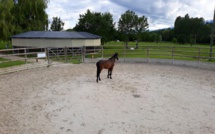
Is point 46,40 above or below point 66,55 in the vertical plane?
above

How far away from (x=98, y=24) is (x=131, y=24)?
5698 mm

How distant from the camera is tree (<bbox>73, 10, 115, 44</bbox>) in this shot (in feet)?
90.7

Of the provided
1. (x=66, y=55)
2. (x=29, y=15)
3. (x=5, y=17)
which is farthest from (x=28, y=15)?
(x=66, y=55)

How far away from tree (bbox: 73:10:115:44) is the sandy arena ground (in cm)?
2143

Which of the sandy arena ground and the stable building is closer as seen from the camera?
the sandy arena ground

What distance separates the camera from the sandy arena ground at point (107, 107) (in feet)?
11.2

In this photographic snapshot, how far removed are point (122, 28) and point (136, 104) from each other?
89.4ft

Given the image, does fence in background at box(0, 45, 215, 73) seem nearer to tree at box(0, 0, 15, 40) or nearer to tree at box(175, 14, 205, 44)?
tree at box(0, 0, 15, 40)

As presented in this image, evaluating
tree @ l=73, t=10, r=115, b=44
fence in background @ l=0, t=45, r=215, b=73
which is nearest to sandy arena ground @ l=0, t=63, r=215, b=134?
fence in background @ l=0, t=45, r=215, b=73

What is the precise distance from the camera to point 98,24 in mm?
28453

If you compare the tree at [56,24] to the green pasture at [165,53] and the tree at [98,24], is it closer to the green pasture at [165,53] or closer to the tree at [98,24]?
the tree at [98,24]

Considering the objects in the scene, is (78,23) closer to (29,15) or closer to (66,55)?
(29,15)

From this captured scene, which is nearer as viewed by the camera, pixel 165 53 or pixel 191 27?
pixel 165 53

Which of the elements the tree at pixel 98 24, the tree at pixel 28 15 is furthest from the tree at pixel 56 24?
the tree at pixel 28 15
